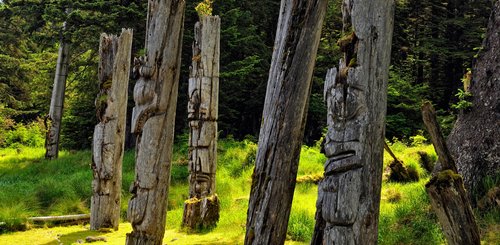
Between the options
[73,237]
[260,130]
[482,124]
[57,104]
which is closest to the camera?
[260,130]

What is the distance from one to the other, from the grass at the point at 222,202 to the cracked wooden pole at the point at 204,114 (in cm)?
65

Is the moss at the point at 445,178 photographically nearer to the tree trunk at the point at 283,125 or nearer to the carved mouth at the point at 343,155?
the carved mouth at the point at 343,155

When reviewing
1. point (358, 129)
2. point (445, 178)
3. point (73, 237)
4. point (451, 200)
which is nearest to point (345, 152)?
point (358, 129)

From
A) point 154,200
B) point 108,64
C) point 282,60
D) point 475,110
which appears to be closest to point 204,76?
point 108,64

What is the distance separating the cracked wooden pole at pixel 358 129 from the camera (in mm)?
3654

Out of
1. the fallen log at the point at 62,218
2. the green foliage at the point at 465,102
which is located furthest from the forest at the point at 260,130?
the fallen log at the point at 62,218

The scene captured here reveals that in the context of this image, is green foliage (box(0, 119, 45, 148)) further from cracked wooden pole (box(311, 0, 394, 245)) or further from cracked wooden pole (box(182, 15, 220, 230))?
cracked wooden pole (box(311, 0, 394, 245))

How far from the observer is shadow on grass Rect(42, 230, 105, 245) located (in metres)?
7.65

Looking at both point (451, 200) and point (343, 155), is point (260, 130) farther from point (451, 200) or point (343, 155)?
point (451, 200)

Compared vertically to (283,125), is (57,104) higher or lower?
higher

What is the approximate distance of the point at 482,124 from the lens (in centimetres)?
654

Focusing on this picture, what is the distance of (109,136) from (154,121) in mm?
2829

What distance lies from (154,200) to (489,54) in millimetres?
5180

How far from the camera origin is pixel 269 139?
500 cm
